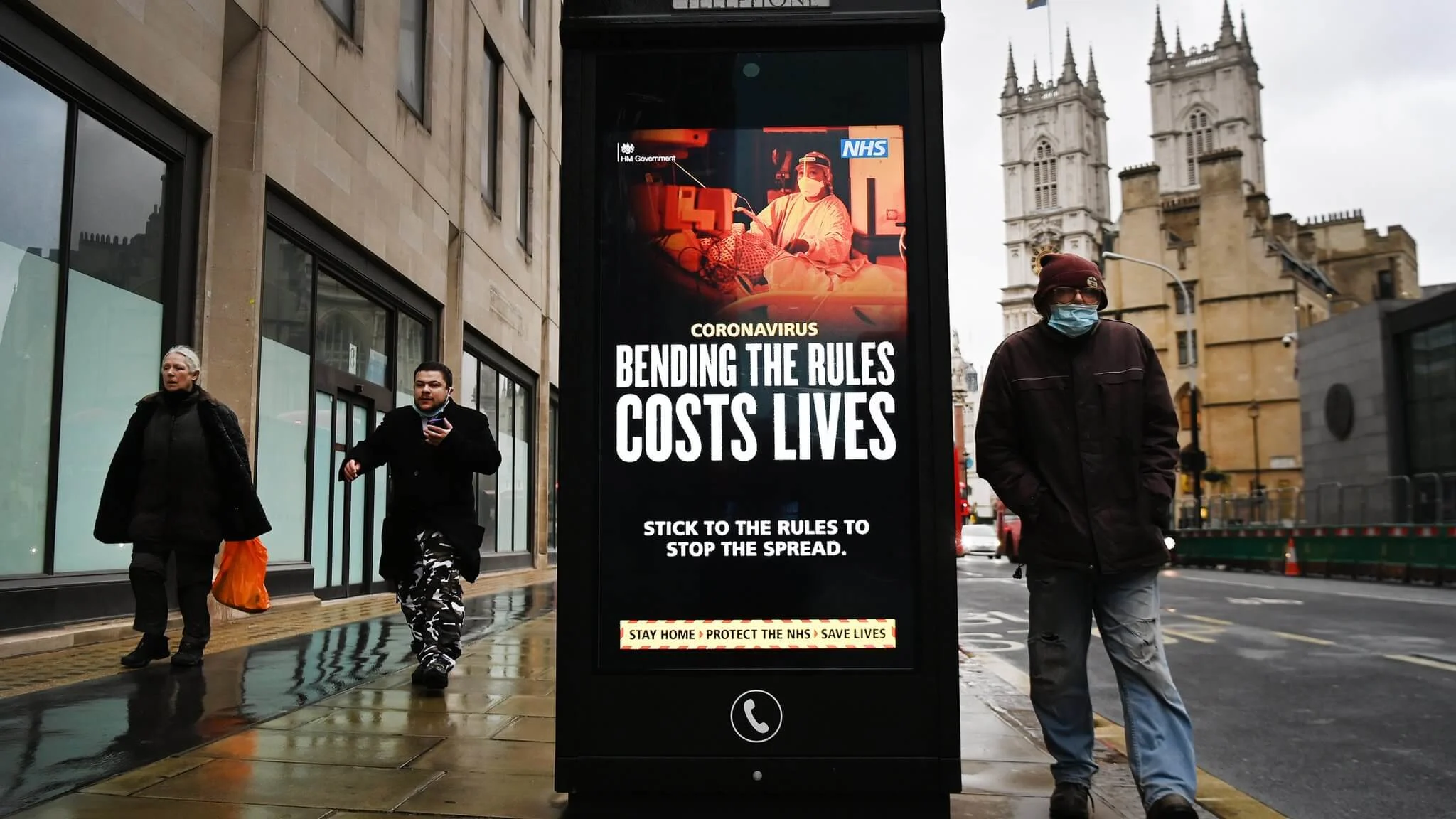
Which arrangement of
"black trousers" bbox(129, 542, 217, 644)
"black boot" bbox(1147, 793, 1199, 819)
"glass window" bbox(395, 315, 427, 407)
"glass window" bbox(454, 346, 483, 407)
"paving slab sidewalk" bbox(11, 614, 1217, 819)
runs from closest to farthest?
"black boot" bbox(1147, 793, 1199, 819)
"paving slab sidewalk" bbox(11, 614, 1217, 819)
"black trousers" bbox(129, 542, 217, 644)
"glass window" bbox(395, 315, 427, 407)
"glass window" bbox(454, 346, 483, 407)

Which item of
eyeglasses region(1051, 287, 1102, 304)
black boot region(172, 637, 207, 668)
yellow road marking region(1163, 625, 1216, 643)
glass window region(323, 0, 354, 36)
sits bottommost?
yellow road marking region(1163, 625, 1216, 643)

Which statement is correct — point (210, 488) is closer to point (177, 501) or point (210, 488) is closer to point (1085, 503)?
point (177, 501)

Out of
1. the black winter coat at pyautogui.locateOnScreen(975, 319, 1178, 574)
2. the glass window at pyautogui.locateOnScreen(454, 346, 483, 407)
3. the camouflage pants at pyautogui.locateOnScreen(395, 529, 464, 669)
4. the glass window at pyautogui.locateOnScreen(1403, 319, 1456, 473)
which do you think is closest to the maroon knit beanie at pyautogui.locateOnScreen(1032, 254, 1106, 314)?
the black winter coat at pyautogui.locateOnScreen(975, 319, 1178, 574)

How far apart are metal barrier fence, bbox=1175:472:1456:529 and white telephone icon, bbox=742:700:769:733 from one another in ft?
71.8

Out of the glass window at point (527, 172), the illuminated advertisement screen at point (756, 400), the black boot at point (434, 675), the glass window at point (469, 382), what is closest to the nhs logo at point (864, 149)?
the illuminated advertisement screen at point (756, 400)

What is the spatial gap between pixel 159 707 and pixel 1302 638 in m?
8.91

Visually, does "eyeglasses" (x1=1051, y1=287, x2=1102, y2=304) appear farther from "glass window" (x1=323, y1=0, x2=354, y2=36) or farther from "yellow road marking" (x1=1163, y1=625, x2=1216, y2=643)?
"glass window" (x1=323, y1=0, x2=354, y2=36)

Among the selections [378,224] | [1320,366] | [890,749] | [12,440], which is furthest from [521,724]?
[1320,366]

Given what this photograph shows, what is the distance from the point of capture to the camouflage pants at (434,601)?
5.89m

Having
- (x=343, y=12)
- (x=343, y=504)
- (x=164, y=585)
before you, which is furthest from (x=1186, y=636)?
(x=343, y=12)

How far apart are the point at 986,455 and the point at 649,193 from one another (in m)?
1.52

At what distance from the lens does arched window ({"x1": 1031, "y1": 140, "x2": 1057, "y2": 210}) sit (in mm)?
128625

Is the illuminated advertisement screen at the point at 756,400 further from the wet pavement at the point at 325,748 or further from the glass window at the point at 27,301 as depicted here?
the glass window at the point at 27,301

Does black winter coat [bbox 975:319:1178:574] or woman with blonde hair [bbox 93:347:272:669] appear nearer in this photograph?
black winter coat [bbox 975:319:1178:574]
